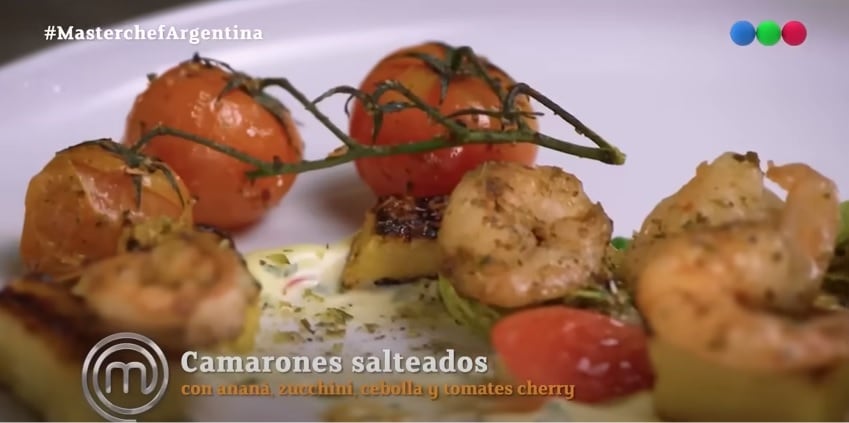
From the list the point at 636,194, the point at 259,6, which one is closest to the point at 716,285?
the point at 636,194

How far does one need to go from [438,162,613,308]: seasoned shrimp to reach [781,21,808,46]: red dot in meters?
0.91

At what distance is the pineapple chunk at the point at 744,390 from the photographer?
0.98 metres

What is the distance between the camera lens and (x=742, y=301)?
37.7 inches

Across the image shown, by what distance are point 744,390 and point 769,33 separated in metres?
1.22

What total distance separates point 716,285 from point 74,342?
622mm

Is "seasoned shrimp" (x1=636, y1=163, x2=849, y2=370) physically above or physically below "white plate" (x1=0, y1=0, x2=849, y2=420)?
below

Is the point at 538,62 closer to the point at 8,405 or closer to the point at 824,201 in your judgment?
the point at 824,201

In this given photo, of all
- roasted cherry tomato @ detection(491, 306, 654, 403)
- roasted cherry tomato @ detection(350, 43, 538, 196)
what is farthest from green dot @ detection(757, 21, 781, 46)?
roasted cherry tomato @ detection(491, 306, 654, 403)

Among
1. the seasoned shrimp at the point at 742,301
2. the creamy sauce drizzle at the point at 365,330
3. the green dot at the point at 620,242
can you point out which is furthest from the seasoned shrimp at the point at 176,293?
the green dot at the point at 620,242

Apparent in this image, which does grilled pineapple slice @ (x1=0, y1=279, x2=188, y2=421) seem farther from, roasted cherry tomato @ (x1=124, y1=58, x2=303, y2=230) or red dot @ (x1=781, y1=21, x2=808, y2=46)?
red dot @ (x1=781, y1=21, x2=808, y2=46)

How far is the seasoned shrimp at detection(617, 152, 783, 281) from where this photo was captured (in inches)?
47.1
